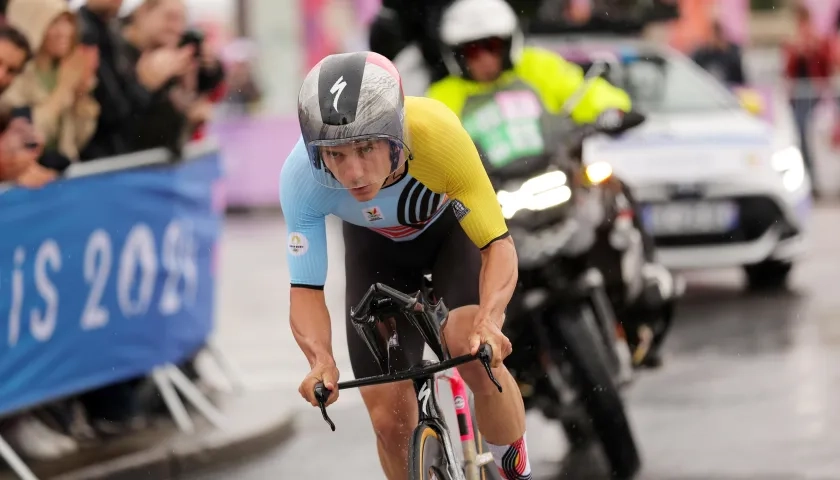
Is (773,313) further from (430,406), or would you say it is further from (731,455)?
(430,406)

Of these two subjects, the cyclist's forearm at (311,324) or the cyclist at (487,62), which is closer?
the cyclist's forearm at (311,324)

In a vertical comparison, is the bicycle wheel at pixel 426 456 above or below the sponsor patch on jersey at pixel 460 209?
below

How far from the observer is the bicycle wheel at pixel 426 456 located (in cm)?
468

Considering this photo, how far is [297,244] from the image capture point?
4898 millimetres

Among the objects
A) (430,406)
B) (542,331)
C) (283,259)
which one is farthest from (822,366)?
(283,259)

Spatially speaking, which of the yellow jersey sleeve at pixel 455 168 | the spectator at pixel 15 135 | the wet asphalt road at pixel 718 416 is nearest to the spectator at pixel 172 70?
the spectator at pixel 15 135

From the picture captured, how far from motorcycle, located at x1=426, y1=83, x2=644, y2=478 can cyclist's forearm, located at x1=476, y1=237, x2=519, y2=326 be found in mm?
2300

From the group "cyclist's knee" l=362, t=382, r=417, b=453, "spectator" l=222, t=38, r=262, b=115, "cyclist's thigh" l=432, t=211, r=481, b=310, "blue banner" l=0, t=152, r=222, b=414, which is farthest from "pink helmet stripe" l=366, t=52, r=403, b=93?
"spectator" l=222, t=38, r=262, b=115

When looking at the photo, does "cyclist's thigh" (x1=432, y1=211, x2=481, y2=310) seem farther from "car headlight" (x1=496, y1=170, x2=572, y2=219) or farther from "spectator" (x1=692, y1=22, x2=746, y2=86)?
"spectator" (x1=692, y1=22, x2=746, y2=86)

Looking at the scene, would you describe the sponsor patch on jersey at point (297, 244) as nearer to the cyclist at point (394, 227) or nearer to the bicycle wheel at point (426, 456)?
the cyclist at point (394, 227)

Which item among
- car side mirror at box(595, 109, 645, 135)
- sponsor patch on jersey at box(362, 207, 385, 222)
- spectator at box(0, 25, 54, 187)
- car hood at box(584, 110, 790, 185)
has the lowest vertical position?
car hood at box(584, 110, 790, 185)

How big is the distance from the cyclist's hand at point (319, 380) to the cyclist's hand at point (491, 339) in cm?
39

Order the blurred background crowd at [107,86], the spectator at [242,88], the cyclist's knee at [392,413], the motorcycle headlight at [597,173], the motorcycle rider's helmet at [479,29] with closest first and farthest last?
the cyclist's knee at [392,413] → the motorcycle rider's helmet at [479,29] → the motorcycle headlight at [597,173] → the blurred background crowd at [107,86] → the spectator at [242,88]

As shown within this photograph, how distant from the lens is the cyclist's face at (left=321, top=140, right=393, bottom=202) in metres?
4.46
